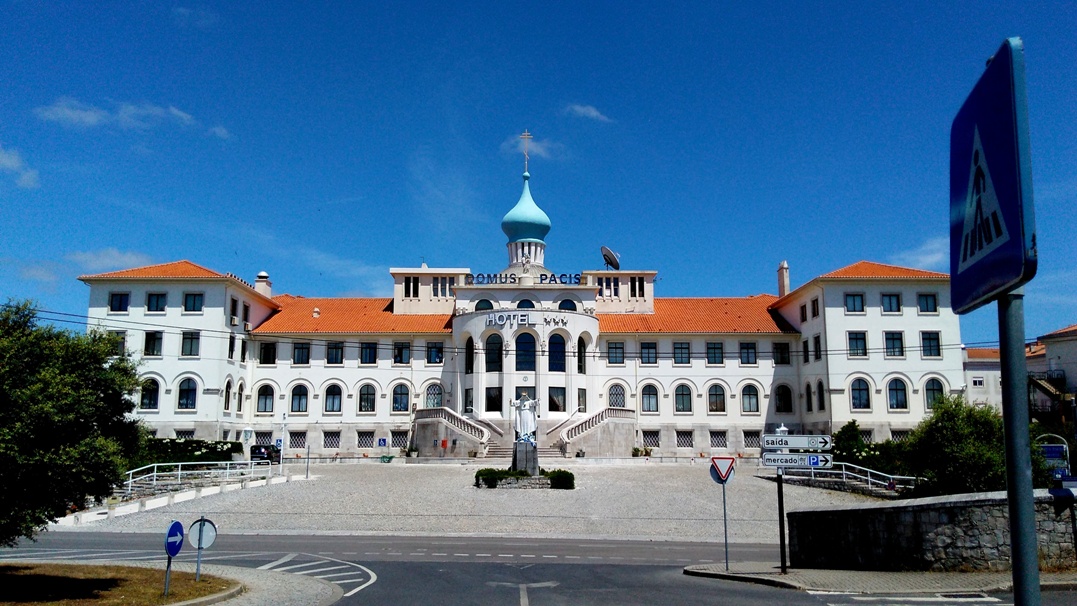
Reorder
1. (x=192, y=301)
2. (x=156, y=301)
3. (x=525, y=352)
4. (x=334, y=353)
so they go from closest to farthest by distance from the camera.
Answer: (x=192, y=301) < (x=156, y=301) < (x=525, y=352) < (x=334, y=353)

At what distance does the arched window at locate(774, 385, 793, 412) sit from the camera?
A: 191ft

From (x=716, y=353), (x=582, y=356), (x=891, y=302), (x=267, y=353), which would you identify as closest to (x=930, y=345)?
(x=891, y=302)

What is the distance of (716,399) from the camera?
58.5 meters

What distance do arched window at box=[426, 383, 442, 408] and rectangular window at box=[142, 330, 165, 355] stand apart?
59.6 ft

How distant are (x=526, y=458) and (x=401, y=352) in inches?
849

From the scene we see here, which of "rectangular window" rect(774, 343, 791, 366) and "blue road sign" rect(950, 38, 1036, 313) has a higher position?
"rectangular window" rect(774, 343, 791, 366)

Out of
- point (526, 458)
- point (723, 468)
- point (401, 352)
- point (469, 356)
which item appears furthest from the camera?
point (401, 352)

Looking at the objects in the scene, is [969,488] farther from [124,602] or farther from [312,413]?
[312,413]

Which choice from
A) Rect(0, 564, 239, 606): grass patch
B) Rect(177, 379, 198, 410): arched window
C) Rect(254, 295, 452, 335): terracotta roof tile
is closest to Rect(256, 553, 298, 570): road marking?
Rect(0, 564, 239, 606): grass patch

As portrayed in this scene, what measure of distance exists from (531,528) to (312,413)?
32.4 m

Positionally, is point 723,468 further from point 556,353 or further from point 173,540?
point 556,353

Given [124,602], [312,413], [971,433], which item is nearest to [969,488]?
[971,433]

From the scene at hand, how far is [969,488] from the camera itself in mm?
24141

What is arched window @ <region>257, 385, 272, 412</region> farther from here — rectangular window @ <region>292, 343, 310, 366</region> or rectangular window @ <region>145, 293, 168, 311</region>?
rectangular window @ <region>145, 293, 168, 311</region>
